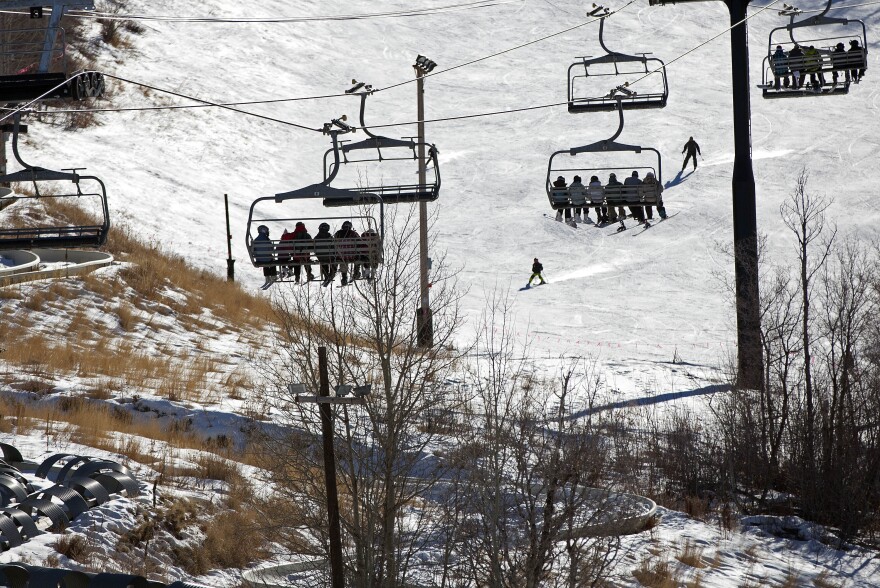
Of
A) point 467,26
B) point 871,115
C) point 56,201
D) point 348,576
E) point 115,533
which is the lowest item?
point 348,576

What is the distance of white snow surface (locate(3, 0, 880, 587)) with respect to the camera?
101 ft

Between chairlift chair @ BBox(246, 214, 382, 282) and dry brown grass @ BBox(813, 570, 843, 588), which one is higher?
chairlift chair @ BBox(246, 214, 382, 282)

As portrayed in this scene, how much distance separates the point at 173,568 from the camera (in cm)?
1538

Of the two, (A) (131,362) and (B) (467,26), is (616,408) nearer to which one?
(A) (131,362)

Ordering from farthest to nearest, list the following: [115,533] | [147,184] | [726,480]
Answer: [147,184] → [726,480] → [115,533]

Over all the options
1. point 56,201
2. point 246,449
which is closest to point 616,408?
point 246,449

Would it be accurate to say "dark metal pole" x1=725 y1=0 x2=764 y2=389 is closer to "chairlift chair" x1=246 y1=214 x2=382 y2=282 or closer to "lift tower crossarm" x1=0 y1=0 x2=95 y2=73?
"chairlift chair" x1=246 y1=214 x2=382 y2=282

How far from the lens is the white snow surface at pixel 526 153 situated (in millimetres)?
30891

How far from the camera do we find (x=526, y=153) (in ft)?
157

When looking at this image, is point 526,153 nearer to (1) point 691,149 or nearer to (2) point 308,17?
(1) point 691,149

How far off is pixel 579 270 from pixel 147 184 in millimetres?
18279

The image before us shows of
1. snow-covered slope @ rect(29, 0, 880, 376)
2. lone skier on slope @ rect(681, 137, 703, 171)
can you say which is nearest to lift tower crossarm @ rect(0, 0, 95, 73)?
snow-covered slope @ rect(29, 0, 880, 376)

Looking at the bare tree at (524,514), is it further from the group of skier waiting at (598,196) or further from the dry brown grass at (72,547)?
the dry brown grass at (72,547)

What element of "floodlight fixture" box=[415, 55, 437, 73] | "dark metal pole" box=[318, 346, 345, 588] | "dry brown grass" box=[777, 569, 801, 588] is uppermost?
"floodlight fixture" box=[415, 55, 437, 73]
